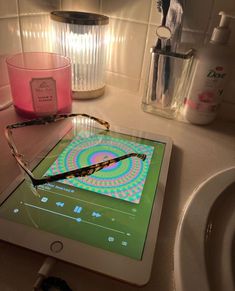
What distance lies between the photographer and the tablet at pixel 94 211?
0.29m

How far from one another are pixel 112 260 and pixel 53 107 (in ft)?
1.18

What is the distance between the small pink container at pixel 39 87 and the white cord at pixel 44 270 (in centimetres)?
34

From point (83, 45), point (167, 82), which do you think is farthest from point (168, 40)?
point (83, 45)

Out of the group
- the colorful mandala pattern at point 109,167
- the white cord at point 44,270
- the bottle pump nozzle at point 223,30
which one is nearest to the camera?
the white cord at point 44,270

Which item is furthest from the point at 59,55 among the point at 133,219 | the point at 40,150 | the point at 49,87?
the point at 133,219

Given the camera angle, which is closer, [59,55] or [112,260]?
[112,260]

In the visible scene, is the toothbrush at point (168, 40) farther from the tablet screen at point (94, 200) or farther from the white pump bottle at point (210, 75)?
the tablet screen at point (94, 200)

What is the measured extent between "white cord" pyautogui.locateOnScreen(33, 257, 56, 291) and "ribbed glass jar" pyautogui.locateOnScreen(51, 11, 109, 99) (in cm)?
47

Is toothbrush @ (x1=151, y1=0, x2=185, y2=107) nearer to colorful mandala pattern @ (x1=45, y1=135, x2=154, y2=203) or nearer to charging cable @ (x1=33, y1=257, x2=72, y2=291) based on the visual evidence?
colorful mandala pattern @ (x1=45, y1=135, x2=154, y2=203)

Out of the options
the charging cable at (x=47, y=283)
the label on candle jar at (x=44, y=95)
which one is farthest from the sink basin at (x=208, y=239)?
the label on candle jar at (x=44, y=95)

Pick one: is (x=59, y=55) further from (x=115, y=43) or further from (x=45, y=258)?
(x=45, y=258)

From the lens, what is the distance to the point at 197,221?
358 mm

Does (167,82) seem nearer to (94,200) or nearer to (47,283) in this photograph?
(94,200)

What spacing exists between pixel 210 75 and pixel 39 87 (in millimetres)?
352
